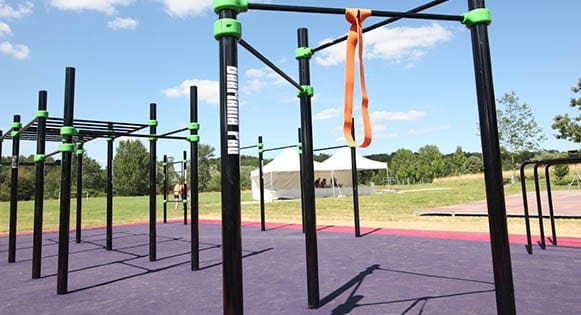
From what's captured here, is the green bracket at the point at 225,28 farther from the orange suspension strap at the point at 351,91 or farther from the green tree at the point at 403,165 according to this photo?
the green tree at the point at 403,165

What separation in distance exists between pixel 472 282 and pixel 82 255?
615 centimetres

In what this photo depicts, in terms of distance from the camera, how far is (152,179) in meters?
5.49

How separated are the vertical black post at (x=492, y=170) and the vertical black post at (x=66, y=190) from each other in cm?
406

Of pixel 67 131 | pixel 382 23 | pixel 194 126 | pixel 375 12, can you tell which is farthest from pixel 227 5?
pixel 194 126

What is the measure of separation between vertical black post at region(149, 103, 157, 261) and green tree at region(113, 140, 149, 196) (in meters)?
44.0

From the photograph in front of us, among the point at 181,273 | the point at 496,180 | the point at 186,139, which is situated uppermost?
the point at 186,139

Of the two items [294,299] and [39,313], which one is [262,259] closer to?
[294,299]

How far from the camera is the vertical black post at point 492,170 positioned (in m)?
2.04

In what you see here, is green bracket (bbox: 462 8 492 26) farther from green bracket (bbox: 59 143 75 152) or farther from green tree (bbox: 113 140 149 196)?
green tree (bbox: 113 140 149 196)

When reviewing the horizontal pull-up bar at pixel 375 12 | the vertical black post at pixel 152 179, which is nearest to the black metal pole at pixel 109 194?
the vertical black post at pixel 152 179

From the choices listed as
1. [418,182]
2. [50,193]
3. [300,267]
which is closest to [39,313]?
[300,267]

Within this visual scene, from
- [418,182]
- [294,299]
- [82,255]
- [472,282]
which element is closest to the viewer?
[294,299]

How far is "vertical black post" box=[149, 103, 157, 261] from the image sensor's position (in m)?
5.40

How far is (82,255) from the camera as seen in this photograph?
249 inches
